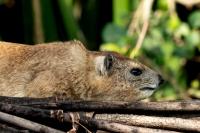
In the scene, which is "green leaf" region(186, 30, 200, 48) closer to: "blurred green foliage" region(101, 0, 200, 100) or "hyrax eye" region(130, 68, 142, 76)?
"blurred green foliage" region(101, 0, 200, 100)

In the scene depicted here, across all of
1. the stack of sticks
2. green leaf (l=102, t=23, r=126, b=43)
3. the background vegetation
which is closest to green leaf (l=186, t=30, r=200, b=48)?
the background vegetation

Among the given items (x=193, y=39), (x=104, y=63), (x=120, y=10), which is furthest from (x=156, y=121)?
(x=120, y=10)

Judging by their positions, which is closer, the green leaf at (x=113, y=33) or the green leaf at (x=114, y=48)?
the green leaf at (x=114, y=48)

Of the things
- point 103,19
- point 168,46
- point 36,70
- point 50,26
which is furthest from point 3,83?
point 103,19

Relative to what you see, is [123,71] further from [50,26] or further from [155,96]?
[50,26]

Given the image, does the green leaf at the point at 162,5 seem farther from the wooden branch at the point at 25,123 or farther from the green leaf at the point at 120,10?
the wooden branch at the point at 25,123

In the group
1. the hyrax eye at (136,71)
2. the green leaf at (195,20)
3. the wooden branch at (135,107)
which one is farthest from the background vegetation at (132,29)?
the wooden branch at (135,107)
